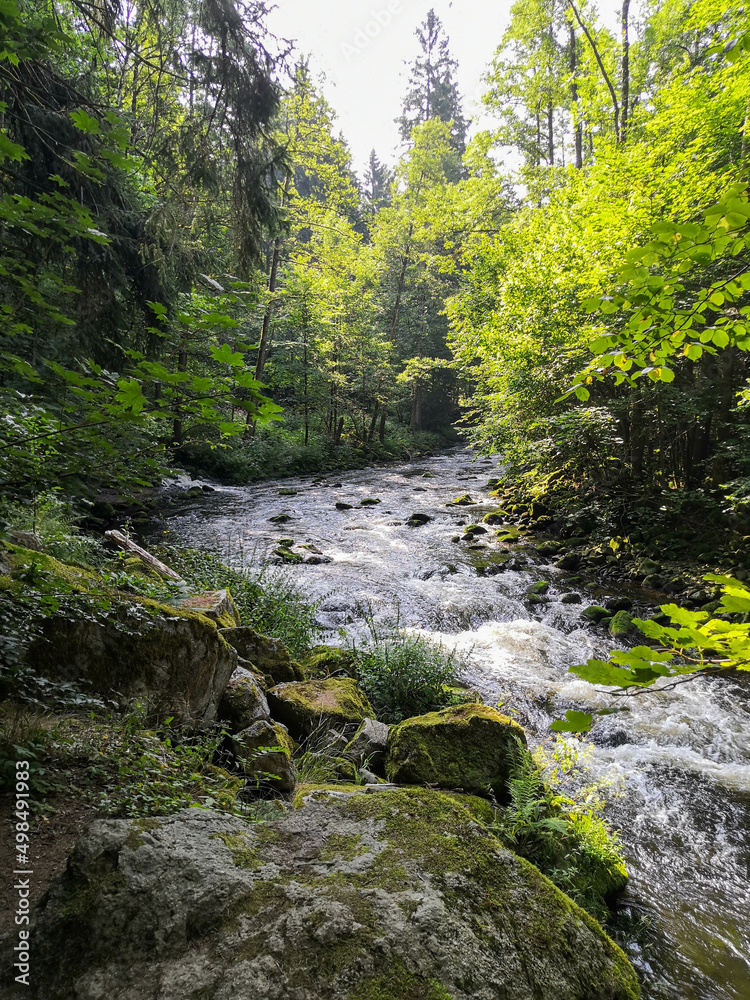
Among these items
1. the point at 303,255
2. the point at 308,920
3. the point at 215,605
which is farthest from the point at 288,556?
the point at 303,255

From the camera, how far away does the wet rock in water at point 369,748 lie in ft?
12.5

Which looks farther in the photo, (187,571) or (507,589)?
(507,589)

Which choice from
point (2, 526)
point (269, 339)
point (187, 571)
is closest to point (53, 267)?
point (187, 571)

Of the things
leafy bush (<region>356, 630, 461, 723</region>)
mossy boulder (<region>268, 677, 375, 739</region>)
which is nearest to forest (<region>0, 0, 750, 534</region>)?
mossy boulder (<region>268, 677, 375, 739</region>)

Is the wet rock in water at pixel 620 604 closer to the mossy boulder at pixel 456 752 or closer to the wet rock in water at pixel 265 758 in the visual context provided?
the mossy boulder at pixel 456 752

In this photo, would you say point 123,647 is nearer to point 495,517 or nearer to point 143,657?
point 143,657

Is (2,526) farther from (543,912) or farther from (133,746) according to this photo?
(543,912)

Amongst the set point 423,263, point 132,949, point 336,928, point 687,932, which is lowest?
point 687,932

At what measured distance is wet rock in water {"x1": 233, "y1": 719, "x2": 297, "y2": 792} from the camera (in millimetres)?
3057

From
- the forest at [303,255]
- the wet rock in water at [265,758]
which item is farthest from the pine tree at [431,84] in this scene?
the wet rock in water at [265,758]

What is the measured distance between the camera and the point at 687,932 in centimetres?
299

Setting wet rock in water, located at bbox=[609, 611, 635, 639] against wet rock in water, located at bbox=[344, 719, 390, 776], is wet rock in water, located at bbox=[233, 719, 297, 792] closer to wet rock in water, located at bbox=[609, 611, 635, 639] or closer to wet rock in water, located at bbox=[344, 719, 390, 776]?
wet rock in water, located at bbox=[344, 719, 390, 776]

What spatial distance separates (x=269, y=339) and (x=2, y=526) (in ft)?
69.1

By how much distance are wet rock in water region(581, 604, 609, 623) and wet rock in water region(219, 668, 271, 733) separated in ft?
18.5
